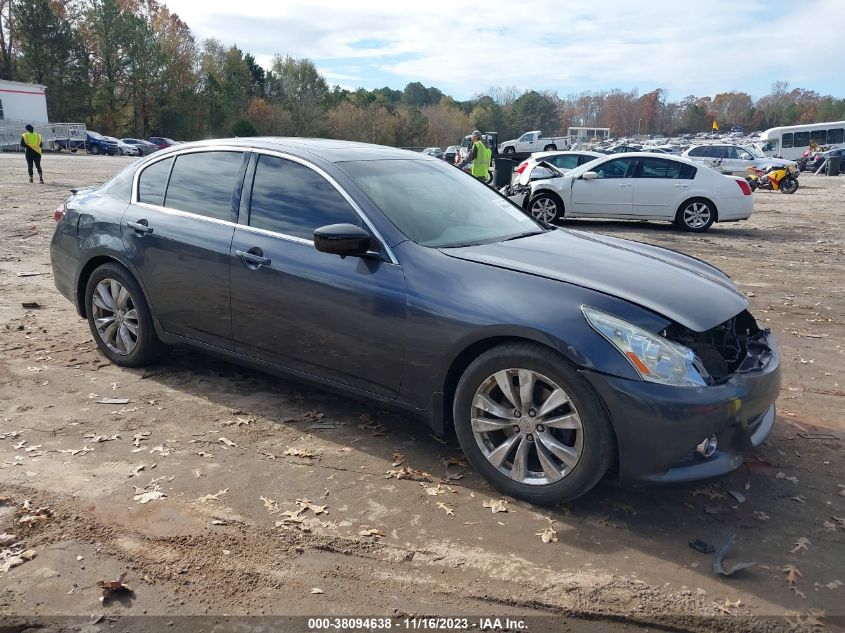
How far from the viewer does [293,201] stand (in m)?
4.42

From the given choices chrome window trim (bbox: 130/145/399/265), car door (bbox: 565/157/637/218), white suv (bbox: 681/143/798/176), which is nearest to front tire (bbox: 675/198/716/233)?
car door (bbox: 565/157/637/218)

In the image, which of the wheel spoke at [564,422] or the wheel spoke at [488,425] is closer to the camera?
the wheel spoke at [564,422]

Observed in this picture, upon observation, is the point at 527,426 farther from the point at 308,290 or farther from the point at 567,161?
the point at 567,161

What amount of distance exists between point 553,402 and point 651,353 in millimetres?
506

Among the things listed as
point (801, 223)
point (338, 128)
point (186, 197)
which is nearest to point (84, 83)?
point (338, 128)

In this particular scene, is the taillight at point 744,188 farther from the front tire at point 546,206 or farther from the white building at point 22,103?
the white building at point 22,103

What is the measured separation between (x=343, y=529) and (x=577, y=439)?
3.87ft

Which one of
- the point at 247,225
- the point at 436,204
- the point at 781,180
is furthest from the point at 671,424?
the point at 781,180

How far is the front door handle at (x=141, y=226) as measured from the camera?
4978 millimetres

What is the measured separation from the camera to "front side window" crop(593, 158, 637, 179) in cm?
1483

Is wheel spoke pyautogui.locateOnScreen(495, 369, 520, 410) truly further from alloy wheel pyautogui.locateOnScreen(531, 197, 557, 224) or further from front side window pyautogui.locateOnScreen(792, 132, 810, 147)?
front side window pyautogui.locateOnScreen(792, 132, 810, 147)

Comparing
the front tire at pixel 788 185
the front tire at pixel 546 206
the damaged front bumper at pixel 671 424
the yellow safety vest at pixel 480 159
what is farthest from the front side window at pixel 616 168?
the front tire at pixel 788 185

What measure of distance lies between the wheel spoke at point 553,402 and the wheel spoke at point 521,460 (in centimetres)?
18

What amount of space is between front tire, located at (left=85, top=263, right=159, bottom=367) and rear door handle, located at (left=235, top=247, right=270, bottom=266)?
1118 millimetres
